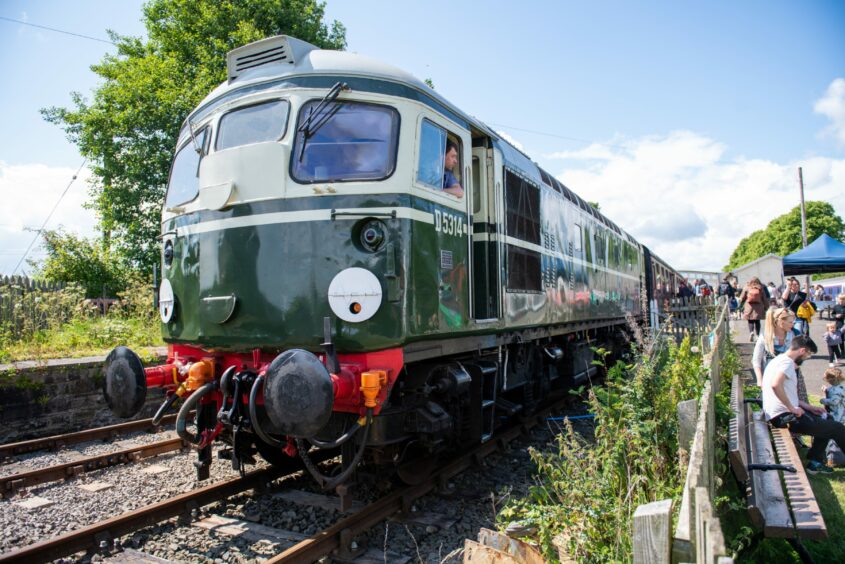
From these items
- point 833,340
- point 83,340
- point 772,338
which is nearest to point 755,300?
point 833,340

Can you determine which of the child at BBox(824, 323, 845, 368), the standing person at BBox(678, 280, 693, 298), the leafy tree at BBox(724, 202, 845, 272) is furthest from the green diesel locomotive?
the leafy tree at BBox(724, 202, 845, 272)

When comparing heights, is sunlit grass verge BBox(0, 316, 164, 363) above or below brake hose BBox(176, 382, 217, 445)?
above

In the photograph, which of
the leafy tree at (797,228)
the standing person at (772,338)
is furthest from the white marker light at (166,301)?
the leafy tree at (797,228)

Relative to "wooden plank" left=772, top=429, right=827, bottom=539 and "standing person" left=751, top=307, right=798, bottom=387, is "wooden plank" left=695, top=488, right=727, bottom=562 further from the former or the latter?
"standing person" left=751, top=307, right=798, bottom=387

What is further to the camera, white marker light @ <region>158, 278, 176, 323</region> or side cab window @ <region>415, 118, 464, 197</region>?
white marker light @ <region>158, 278, 176, 323</region>

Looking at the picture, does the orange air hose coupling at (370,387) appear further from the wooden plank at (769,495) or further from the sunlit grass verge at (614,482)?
the wooden plank at (769,495)

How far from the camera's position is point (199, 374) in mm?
4699

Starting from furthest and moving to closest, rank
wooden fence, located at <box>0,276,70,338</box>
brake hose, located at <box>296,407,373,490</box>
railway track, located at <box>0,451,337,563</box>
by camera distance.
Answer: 1. wooden fence, located at <box>0,276,70,338</box>
2. brake hose, located at <box>296,407,373,490</box>
3. railway track, located at <box>0,451,337,563</box>

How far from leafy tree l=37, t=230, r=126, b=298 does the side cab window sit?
1770 centimetres

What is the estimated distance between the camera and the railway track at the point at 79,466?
5.43 meters

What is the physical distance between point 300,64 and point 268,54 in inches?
16.7

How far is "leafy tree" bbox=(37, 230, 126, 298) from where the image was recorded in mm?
19656

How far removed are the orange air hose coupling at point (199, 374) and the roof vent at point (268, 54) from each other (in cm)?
256

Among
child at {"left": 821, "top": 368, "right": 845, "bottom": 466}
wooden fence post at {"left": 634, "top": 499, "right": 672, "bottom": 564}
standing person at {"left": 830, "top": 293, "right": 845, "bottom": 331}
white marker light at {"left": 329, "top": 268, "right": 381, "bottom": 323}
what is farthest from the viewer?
standing person at {"left": 830, "top": 293, "right": 845, "bottom": 331}
